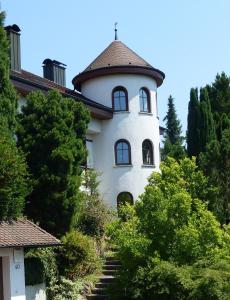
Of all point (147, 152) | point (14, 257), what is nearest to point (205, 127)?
point (147, 152)

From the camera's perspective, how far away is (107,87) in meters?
31.0

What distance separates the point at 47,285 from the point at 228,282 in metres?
5.85

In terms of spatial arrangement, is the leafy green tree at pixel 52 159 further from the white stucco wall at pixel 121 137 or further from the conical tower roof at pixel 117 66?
the conical tower roof at pixel 117 66

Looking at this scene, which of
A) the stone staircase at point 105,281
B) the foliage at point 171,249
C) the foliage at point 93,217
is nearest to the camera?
the foliage at point 171,249

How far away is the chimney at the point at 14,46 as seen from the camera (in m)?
26.9

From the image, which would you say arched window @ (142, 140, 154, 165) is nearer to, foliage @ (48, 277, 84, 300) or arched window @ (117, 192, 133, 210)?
arched window @ (117, 192, 133, 210)

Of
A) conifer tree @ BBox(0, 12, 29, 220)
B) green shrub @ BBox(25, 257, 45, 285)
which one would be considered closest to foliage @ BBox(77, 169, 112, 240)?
green shrub @ BBox(25, 257, 45, 285)

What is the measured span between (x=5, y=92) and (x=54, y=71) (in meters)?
15.0

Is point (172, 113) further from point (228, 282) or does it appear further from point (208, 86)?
point (228, 282)

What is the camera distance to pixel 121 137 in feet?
100

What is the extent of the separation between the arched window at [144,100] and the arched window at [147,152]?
1.71 meters

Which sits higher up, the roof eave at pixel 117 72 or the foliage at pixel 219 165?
the roof eave at pixel 117 72

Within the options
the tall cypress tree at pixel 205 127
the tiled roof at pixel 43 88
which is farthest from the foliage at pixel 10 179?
the tall cypress tree at pixel 205 127

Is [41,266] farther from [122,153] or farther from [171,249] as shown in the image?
[122,153]
